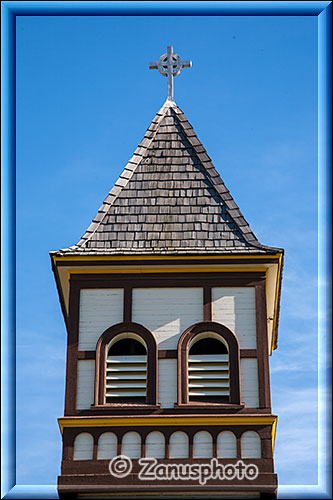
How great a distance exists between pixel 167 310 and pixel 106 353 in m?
1.26

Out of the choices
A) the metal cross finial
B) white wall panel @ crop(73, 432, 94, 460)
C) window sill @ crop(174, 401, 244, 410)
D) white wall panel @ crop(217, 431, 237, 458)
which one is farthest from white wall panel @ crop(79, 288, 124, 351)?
the metal cross finial

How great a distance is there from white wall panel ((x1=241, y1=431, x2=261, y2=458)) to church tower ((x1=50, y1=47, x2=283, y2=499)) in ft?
0.07

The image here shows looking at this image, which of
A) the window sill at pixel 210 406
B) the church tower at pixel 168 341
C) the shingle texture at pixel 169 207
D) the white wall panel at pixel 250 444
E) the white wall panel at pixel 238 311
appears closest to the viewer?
the church tower at pixel 168 341

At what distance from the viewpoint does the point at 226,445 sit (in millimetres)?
20141

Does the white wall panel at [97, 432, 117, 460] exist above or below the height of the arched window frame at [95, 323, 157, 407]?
below

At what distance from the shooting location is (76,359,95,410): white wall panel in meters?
20.7

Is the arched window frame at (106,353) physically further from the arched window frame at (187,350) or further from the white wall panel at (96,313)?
the arched window frame at (187,350)

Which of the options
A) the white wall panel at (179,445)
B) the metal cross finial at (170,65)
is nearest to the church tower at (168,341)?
the white wall panel at (179,445)

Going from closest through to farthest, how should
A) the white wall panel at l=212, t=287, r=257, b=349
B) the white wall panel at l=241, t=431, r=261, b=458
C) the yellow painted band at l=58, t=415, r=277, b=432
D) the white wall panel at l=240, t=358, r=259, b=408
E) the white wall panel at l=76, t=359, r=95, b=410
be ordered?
1. the white wall panel at l=241, t=431, r=261, b=458
2. the yellow painted band at l=58, t=415, r=277, b=432
3. the white wall panel at l=240, t=358, r=259, b=408
4. the white wall panel at l=76, t=359, r=95, b=410
5. the white wall panel at l=212, t=287, r=257, b=349

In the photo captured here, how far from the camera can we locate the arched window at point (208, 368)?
20.8 m

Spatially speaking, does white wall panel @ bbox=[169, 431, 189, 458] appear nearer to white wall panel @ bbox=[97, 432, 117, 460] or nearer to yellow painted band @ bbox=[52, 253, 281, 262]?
white wall panel @ bbox=[97, 432, 117, 460]

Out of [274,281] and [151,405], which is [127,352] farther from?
[274,281]

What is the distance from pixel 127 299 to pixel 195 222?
2053 millimetres

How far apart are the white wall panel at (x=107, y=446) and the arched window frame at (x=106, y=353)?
0.53 meters
